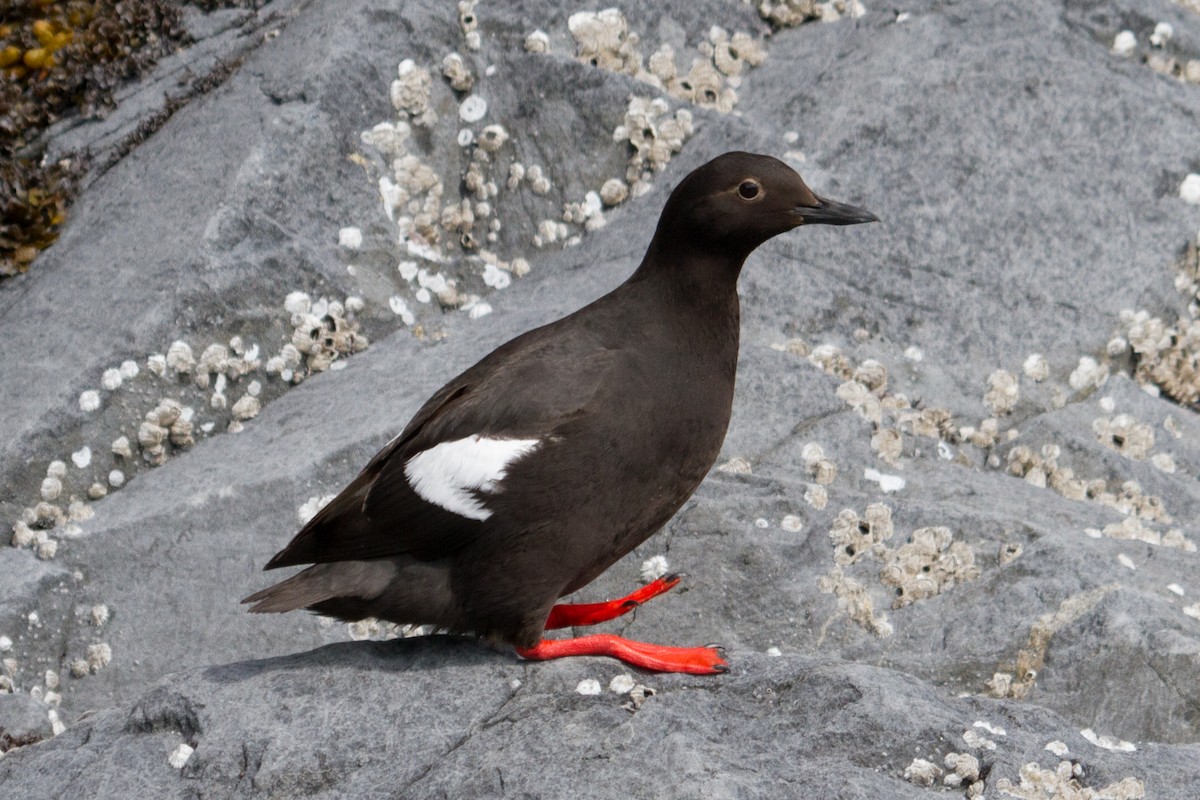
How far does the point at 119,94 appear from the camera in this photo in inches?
324

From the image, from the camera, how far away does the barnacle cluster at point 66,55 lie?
8039 mm

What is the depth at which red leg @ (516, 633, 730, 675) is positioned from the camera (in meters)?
4.76

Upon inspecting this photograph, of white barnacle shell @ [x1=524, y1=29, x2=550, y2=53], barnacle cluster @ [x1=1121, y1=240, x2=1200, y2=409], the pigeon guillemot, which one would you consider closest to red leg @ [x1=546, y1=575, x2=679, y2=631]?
the pigeon guillemot

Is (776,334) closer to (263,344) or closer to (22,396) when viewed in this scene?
(263,344)

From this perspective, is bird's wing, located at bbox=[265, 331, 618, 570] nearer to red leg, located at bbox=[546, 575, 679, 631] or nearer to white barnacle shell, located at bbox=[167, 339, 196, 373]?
red leg, located at bbox=[546, 575, 679, 631]

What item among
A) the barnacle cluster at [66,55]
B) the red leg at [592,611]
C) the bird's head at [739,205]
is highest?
the barnacle cluster at [66,55]

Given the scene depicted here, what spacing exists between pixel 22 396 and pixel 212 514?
1232mm

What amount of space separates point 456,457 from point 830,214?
5.96ft

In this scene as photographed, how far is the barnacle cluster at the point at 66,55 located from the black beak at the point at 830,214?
4.79 meters

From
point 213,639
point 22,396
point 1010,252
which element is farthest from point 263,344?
point 1010,252

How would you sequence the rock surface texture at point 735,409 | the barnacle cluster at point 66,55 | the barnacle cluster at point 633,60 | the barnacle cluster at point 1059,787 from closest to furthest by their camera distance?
the barnacle cluster at point 1059,787 < the rock surface texture at point 735,409 < the barnacle cluster at point 633,60 < the barnacle cluster at point 66,55

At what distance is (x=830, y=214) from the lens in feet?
17.7

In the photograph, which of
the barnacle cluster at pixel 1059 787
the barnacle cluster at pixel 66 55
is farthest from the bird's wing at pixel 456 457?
the barnacle cluster at pixel 66 55

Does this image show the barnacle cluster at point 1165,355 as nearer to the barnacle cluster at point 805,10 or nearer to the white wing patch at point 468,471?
the barnacle cluster at point 805,10
